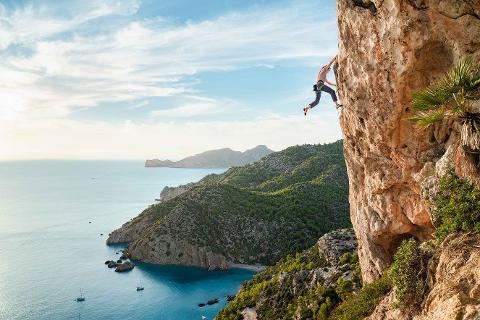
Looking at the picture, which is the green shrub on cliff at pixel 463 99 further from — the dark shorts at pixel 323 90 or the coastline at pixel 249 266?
the coastline at pixel 249 266

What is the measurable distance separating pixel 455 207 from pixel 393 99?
523 cm

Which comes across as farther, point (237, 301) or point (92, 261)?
point (92, 261)

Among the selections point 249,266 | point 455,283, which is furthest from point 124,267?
point 455,283

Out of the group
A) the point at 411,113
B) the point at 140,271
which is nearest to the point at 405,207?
the point at 411,113

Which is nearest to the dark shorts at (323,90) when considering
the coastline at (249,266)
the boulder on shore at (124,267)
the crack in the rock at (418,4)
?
the crack in the rock at (418,4)

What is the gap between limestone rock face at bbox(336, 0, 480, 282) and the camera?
1370 cm

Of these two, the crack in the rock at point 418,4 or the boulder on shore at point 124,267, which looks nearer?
the crack in the rock at point 418,4

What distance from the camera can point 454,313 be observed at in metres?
9.40

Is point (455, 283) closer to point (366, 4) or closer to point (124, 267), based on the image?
→ point (366, 4)

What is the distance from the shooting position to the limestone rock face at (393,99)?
13703 mm

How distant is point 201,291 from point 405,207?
246 feet

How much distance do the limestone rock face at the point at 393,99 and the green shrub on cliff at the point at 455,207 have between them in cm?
46

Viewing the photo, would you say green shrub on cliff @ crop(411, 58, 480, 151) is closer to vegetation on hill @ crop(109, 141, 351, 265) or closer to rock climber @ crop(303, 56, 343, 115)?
rock climber @ crop(303, 56, 343, 115)

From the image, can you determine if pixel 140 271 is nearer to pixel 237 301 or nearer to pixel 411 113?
pixel 237 301
